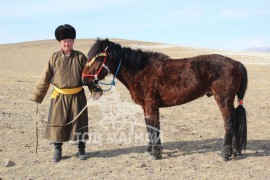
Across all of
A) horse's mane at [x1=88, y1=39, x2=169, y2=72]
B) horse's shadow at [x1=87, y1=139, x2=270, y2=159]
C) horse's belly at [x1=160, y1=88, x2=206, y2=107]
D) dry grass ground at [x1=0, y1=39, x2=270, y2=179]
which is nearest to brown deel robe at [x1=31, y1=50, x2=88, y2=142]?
horse's mane at [x1=88, y1=39, x2=169, y2=72]

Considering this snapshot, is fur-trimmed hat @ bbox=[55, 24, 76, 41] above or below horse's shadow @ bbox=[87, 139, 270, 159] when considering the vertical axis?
above

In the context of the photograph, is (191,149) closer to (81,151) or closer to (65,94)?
(81,151)

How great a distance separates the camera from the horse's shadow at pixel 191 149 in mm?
6246

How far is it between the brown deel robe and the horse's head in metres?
0.23

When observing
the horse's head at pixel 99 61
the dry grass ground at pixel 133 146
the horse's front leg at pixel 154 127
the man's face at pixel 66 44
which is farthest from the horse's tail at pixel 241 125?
the man's face at pixel 66 44

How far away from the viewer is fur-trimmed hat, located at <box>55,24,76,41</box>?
561 cm

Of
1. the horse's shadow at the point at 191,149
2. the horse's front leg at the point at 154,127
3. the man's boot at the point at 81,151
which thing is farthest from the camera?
the horse's shadow at the point at 191,149

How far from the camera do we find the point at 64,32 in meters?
→ 5.62

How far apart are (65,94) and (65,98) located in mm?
70

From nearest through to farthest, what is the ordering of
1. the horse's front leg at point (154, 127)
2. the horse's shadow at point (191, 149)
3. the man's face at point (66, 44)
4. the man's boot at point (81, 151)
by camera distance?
the man's face at point (66, 44), the horse's front leg at point (154, 127), the man's boot at point (81, 151), the horse's shadow at point (191, 149)

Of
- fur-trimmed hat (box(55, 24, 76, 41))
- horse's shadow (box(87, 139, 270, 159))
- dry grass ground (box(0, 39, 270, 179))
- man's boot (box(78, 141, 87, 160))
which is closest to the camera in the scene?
dry grass ground (box(0, 39, 270, 179))
